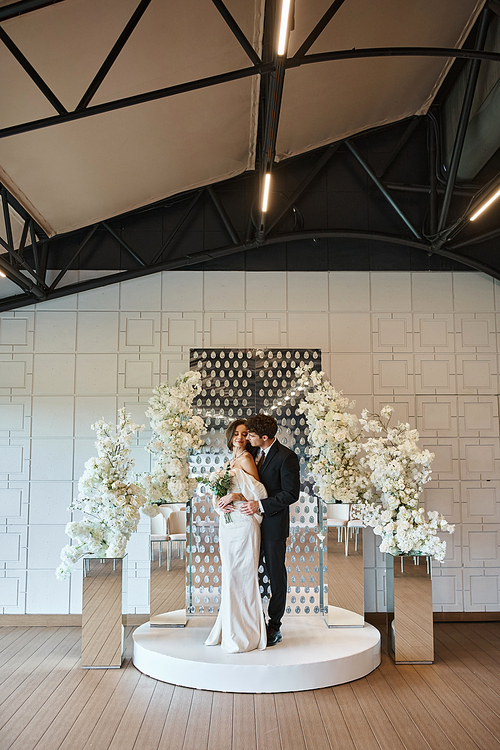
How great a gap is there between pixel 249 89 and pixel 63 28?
2.16 metres

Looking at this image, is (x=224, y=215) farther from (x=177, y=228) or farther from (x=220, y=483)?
(x=220, y=483)

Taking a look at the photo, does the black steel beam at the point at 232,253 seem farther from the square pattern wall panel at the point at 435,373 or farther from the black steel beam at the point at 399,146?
the square pattern wall panel at the point at 435,373

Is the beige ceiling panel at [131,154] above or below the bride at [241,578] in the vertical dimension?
above

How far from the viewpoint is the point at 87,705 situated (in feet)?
15.1

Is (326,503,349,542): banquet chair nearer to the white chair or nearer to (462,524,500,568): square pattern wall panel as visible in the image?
the white chair

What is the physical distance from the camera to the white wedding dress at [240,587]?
520 centimetres

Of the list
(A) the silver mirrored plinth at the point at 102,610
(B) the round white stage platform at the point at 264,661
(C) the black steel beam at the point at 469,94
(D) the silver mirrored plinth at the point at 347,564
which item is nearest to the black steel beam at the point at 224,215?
(C) the black steel beam at the point at 469,94

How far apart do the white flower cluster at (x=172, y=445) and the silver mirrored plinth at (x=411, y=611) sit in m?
2.25

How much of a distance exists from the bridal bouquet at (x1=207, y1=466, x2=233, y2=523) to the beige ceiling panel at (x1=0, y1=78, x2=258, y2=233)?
3.27 m

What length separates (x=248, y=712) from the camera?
4449mm

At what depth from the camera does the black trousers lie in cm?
542

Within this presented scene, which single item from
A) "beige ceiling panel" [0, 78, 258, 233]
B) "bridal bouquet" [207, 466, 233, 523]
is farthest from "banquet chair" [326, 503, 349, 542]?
"beige ceiling panel" [0, 78, 258, 233]

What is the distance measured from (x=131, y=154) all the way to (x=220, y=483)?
338 cm

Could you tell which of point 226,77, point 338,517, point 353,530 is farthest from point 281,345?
point 226,77
